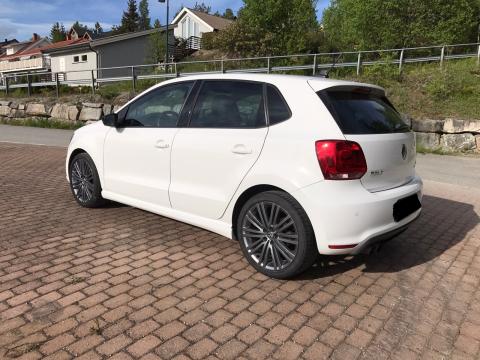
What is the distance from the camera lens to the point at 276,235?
3.71 metres

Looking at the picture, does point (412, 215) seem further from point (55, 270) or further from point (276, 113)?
point (55, 270)

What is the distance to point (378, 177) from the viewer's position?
3.60 m

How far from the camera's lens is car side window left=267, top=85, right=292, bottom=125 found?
371cm

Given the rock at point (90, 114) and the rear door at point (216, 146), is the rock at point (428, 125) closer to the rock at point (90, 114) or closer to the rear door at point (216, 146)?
the rear door at point (216, 146)

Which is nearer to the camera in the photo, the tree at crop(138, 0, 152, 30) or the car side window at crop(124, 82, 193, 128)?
the car side window at crop(124, 82, 193, 128)

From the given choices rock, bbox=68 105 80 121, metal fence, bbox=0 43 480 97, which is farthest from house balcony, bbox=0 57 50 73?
Result: rock, bbox=68 105 80 121

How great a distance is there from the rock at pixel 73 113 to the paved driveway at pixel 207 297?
12556 millimetres

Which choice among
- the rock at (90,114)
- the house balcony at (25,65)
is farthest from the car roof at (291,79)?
the house balcony at (25,65)

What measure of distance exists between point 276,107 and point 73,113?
48.9ft

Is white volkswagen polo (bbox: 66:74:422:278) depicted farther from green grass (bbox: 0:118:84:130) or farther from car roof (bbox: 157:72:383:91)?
green grass (bbox: 0:118:84:130)

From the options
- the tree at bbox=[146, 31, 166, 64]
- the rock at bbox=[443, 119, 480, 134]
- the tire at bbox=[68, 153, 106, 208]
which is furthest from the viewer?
the tree at bbox=[146, 31, 166, 64]

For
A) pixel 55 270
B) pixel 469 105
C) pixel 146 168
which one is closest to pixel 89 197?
pixel 146 168

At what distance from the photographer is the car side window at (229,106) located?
3.89 meters

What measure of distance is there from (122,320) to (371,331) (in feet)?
5.46
